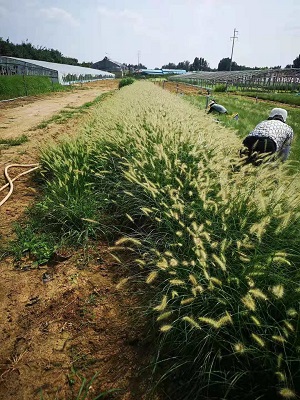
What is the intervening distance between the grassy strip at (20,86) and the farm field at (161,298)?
21170 mm

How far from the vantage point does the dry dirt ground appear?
5.59 ft

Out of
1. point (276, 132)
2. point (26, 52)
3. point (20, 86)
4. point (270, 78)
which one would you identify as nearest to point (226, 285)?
point (276, 132)

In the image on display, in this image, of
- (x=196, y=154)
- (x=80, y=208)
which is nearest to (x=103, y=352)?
(x=80, y=208)

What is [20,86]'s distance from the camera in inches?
902

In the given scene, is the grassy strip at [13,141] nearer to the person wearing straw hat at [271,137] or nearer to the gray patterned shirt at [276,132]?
the person wearing straw hat at [271,137]

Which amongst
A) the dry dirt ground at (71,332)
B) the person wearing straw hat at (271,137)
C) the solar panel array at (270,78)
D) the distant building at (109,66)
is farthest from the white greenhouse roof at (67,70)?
the dry dirt ground at (71,332)

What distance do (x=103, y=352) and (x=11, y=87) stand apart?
976 inches

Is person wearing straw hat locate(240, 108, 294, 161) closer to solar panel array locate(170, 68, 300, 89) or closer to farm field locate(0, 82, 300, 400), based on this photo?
farm field locate(0, 82, 300, 400)

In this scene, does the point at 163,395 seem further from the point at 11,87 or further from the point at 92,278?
the point at 11,87

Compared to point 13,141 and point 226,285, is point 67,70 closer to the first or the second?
point 13,141

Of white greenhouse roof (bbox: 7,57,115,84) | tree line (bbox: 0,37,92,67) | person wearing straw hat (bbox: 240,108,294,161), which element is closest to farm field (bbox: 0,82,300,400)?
person wearing straw hat (bbox: 240,108,294,161)

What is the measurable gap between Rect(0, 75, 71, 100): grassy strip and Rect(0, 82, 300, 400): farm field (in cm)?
2117

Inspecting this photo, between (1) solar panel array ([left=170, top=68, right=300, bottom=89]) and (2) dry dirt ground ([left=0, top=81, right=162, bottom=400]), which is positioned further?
(1) solar panel array ([left=170, top=68, right=300, bottom=89])

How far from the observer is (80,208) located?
128 inches
